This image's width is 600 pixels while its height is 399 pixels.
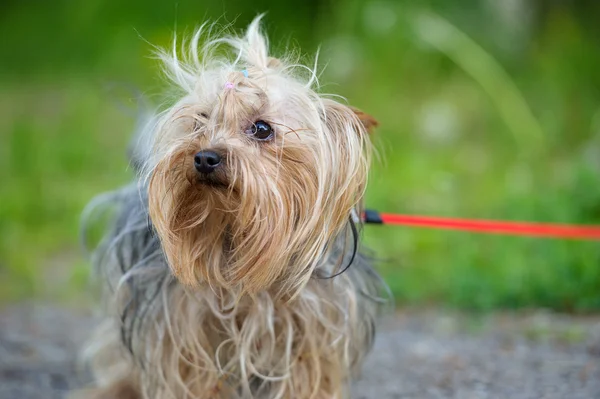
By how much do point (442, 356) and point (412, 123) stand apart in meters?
3.86

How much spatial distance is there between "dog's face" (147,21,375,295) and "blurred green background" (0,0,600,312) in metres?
2.40

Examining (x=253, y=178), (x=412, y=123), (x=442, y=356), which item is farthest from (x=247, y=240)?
(x=412, y=123)

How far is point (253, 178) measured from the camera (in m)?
2.56

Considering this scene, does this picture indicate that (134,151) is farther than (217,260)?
Yes

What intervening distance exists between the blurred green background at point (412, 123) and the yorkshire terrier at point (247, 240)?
6.93 feet

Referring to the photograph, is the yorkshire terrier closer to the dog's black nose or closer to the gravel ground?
the dog's black nose

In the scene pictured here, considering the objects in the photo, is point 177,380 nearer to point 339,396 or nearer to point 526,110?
point 339,396

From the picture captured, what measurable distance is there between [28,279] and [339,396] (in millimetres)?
3195

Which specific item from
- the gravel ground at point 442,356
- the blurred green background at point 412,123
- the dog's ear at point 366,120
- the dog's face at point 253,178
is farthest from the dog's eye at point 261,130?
the blurred green background at point 412,123

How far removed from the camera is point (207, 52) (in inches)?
119

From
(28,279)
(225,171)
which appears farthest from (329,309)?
(28,279)

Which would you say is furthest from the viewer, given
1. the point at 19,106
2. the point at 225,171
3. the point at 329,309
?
the point at 19,106

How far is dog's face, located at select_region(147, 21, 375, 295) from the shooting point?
2.60 meters

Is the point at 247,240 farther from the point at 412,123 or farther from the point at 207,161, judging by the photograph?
the point at 412,123
